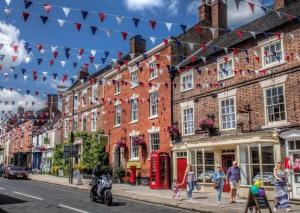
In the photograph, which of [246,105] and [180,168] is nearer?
[246,105]

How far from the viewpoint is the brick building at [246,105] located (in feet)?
57.4

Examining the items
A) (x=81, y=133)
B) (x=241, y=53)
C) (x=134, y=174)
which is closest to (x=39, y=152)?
(x=81, y=133)

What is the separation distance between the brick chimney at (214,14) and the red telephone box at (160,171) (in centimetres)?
1041

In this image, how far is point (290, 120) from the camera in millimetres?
17297

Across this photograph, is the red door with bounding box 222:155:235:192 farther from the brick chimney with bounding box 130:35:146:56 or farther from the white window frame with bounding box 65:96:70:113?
the white window frame with bounding box 65:96:70:113

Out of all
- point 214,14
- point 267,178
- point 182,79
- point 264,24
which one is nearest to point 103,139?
point 182,79

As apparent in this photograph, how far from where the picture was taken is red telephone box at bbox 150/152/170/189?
24.4 meters

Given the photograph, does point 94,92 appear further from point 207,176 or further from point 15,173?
point 207,176

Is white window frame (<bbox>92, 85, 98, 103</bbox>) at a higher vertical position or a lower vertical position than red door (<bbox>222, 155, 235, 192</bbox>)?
higher

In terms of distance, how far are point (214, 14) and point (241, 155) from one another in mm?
13280

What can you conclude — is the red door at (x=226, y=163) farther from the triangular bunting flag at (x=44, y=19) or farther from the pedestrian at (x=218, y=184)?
the triangular bunting flag at (x=44, y=19)

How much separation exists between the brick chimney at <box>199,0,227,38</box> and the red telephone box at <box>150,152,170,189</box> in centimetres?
1041

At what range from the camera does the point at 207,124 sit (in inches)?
867

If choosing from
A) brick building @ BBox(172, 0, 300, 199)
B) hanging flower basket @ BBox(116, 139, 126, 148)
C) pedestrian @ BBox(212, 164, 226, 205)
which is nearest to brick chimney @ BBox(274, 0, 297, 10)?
brick building @ BBox(172, 0, 300, 199)
